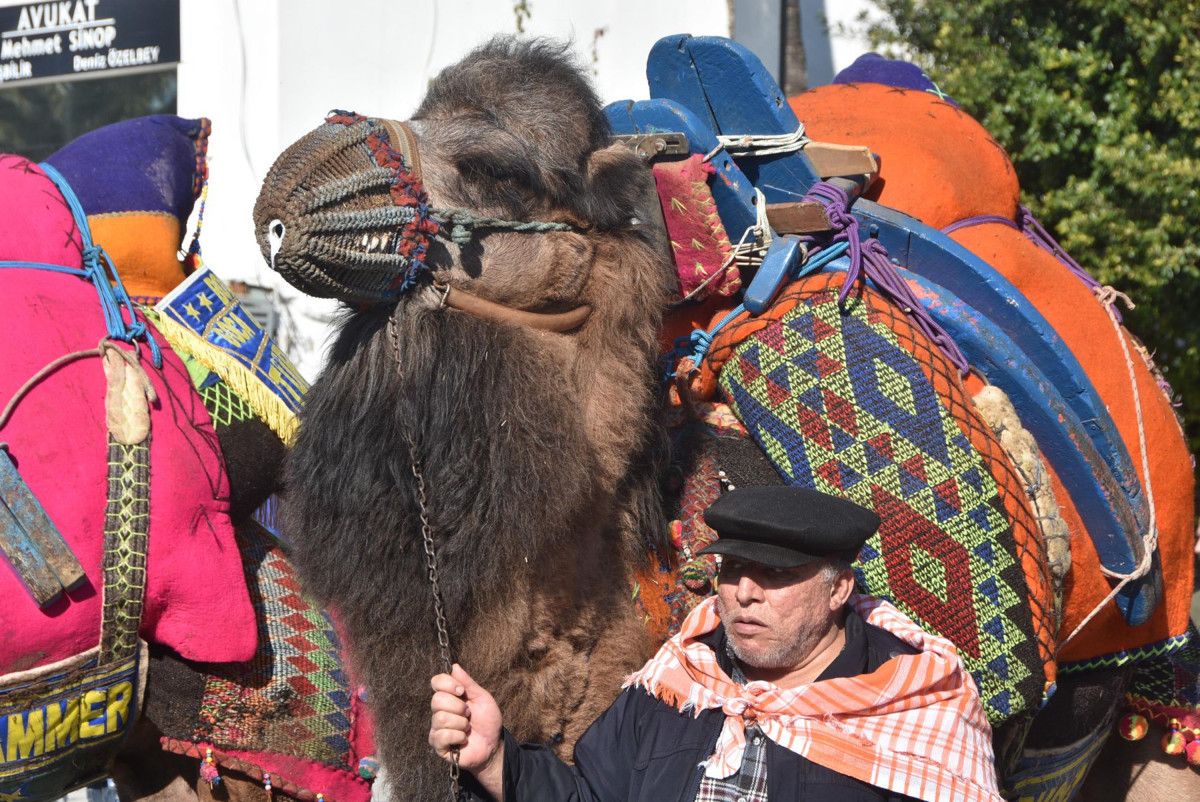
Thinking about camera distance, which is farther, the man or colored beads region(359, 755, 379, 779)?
colored beads region(359, 755, 379, 779)

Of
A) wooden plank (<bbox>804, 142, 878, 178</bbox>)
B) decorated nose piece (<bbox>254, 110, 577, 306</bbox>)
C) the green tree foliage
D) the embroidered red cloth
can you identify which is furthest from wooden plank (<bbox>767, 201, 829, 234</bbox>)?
the green tree foliage

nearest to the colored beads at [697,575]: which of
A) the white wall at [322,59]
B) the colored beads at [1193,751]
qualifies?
the colored beads at [1193,751]

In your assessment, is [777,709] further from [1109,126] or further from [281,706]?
[1109,126]

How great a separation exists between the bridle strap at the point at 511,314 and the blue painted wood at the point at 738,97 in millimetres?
735

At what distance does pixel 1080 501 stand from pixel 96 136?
238cm

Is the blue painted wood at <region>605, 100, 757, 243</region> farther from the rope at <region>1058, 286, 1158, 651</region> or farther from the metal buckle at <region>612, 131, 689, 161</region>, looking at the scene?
the rope at <region>1058, 286, 1158, 651</region>

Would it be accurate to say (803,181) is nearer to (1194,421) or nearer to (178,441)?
(178,441)

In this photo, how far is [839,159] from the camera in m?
2.90

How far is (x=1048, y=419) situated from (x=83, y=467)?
1.88m

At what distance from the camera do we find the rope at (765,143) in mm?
2809

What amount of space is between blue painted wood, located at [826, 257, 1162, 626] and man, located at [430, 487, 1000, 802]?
0.63 meters

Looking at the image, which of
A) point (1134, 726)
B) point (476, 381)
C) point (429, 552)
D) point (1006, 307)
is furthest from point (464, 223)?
point (1134, 726)

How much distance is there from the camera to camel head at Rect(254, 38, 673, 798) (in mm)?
2123

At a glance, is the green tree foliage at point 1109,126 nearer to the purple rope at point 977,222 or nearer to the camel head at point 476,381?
the purple rope at point 977,222
